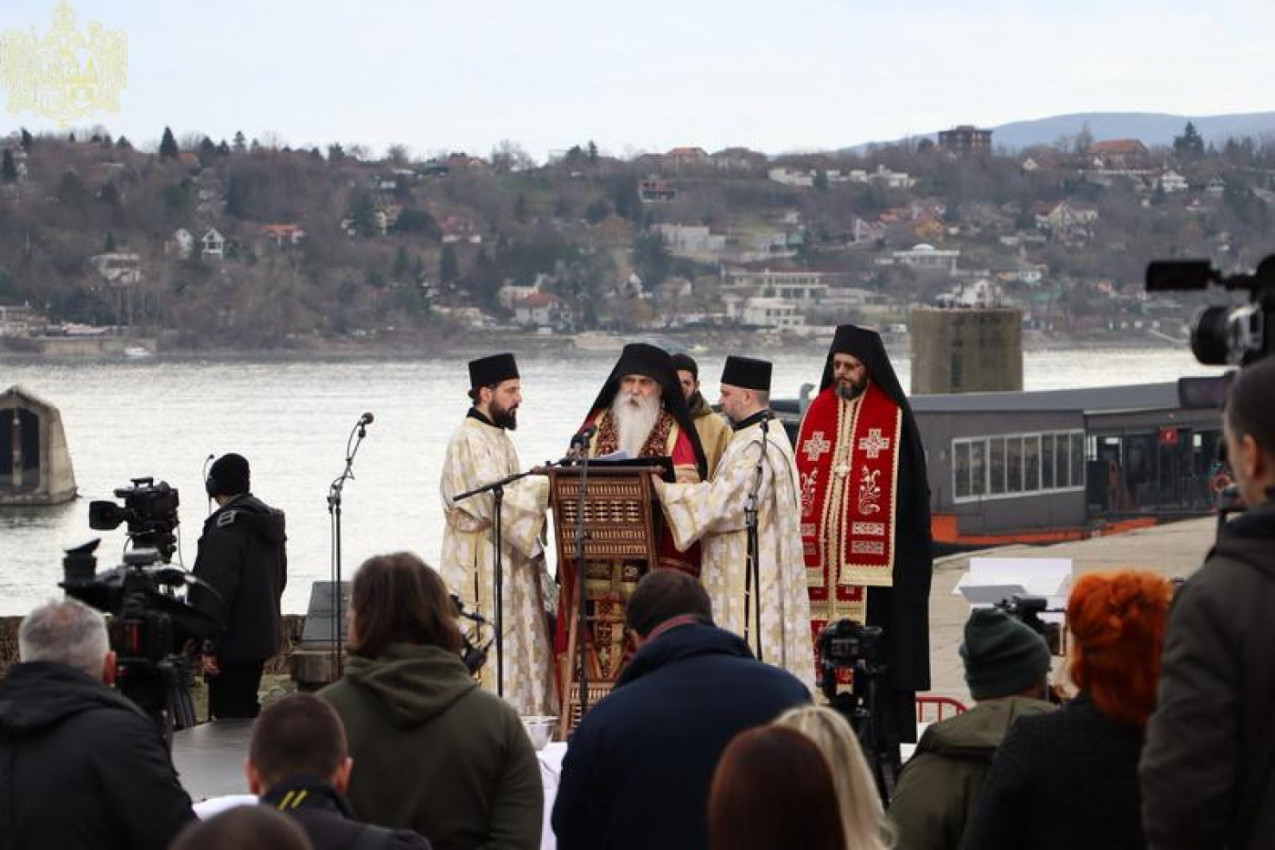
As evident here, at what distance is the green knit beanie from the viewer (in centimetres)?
506

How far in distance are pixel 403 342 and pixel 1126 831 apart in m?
132

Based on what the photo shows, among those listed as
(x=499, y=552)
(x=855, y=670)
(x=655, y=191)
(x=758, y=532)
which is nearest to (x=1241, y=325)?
(x=855, y=670)

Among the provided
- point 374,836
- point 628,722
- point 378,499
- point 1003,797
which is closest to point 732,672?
point 628,722

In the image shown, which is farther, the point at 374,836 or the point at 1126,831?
the point at 1126,831

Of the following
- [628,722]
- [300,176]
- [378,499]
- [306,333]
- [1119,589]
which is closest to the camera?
[1119,589]

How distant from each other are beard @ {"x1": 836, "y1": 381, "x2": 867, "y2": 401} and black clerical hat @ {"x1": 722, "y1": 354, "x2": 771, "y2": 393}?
16.9 inches

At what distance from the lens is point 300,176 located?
145 metres

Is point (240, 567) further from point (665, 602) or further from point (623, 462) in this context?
point (665, 602)

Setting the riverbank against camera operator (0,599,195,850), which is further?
the riverbank

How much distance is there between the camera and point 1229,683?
405 centimetres

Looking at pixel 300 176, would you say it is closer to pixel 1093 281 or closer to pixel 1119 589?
pixel 1093 281

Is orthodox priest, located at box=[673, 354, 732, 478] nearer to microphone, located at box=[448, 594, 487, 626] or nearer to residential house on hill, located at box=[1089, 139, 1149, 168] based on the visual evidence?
microphone, located at box=[448, 594, 487, 626]

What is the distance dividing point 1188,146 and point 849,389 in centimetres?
13952

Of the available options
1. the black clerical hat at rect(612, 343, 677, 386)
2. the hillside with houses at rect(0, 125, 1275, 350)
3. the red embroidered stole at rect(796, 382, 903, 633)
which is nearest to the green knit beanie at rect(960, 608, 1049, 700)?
the black clerical hat at rect(612, 343, 677, 386)
